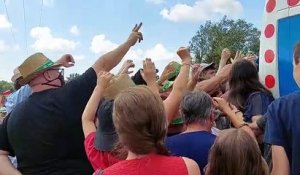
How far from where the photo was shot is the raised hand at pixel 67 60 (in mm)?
3518

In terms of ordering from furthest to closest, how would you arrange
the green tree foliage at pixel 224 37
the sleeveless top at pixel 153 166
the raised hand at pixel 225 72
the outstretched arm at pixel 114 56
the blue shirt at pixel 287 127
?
the green tree foliage at pixel 224 37 < the raised hand at pixel 225 72 < the outstretched arm at pixel 114 56 < the blue shirt at pixel 287 127 < the sleeveless top at pixel 153 166

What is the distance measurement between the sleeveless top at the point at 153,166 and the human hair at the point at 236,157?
0.22m

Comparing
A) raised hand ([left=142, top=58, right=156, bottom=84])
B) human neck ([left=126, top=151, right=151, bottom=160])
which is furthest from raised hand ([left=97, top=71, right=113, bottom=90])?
human neck ([left=126, top=151, right=151, bottom=160])

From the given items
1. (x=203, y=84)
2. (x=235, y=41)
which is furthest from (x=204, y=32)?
(x=203, y=84)

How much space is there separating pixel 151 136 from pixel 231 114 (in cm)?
126

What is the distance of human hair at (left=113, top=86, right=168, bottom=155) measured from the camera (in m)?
1.97

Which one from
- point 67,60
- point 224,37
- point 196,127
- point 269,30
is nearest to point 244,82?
point 269,30

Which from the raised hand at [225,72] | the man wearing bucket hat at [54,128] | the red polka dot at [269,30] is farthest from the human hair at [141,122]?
the red polka dot at [269,30]

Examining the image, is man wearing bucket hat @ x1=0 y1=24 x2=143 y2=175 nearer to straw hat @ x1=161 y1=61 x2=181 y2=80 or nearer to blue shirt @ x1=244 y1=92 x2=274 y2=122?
straw hat @ x1=161 y1=61 x2=181 y2=80

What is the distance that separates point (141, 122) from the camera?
6.46 ft

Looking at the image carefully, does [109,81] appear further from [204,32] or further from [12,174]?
[204,32]

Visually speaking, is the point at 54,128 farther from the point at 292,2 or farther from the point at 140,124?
the point at 292,2

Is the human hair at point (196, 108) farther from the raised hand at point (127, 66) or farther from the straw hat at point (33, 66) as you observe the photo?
the straw hat at point (33, 66)

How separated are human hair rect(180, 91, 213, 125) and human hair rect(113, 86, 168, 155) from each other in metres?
0.81
